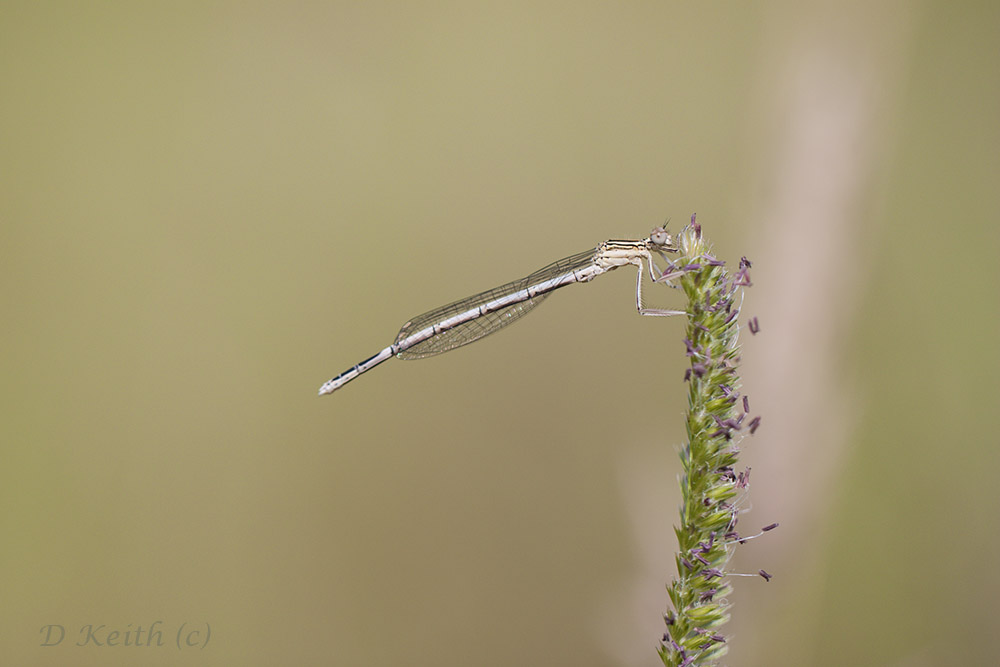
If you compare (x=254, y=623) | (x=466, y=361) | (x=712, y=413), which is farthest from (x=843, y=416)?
(x=254, y=623)

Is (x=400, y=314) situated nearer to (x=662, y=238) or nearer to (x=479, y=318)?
(x=479, y=318)

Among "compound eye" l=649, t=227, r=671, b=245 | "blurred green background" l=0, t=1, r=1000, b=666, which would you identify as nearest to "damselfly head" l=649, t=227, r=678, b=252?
"compound eye" l=649, t=227, r=671, b=245

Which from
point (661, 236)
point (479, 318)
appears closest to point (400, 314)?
point (479, 318)

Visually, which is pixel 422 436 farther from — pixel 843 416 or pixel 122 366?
pixel 843 416

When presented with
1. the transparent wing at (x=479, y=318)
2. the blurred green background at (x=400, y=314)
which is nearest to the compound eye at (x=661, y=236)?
the transparent wing at (x=479, y=318)

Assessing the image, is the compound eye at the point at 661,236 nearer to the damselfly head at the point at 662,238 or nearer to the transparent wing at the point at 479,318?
the damselfly head at the point at 662,238

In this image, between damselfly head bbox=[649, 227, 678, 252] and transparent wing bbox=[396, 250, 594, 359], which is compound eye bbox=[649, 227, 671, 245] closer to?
damselfly head bbox=[649, 227, 678, 252]
